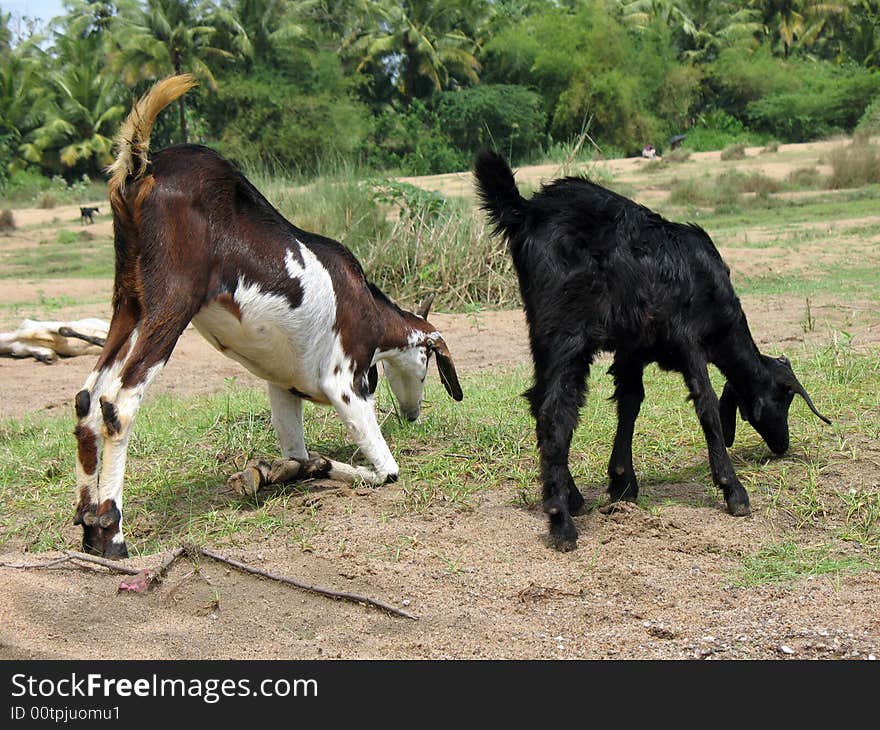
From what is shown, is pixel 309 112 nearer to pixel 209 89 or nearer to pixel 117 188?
pixel 209 89

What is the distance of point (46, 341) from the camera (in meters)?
9.85

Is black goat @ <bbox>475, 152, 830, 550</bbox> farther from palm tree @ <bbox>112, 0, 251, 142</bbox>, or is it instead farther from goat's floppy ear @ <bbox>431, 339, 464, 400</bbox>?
palm tree @ <bbox>112, 0, 251, 142</bbox>

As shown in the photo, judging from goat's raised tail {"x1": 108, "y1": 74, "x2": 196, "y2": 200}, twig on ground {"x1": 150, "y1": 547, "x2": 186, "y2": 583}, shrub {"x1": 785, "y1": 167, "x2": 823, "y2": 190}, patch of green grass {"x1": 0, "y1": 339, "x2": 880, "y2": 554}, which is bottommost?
shrub {"x1": 785, "y1": 167, "x2": 823, "y2": 190}

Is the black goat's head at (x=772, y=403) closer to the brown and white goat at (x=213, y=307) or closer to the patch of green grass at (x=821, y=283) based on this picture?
the brown and white goat at (x=213, y=307)

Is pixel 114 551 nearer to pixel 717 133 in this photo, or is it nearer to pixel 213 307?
pixel 213 307

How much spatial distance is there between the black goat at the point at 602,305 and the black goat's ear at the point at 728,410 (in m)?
0.38

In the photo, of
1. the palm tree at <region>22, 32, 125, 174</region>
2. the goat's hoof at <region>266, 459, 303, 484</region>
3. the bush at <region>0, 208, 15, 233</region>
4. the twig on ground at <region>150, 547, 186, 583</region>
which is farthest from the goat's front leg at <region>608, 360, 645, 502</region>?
the palm tree at <region>22, 32, 125, 174</region>

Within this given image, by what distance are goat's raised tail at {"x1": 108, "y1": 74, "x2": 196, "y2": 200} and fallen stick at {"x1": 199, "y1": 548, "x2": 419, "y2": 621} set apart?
1.62 m

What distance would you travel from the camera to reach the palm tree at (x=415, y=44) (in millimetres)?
42938

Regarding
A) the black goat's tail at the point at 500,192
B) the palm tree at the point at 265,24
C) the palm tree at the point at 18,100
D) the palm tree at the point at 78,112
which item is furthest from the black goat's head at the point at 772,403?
the palm tree at the point at 18,100

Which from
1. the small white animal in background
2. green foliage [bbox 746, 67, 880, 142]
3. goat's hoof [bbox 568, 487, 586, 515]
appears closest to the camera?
goat's hoof [bbox 568, 487, 586, 515]

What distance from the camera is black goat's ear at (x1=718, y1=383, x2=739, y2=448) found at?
215 inches

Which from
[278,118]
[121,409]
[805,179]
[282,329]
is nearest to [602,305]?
[282,329]

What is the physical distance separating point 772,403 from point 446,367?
78.6 inches
